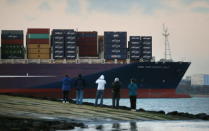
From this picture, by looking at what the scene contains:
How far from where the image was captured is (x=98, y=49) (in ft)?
275

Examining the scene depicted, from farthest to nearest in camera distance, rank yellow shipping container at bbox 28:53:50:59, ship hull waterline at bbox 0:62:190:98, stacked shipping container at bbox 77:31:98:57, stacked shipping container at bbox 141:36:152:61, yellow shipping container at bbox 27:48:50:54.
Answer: stacked shipping container at bbox 141:36:152:61 → ship hull waterline at bbox 0:62:190:98 → stacked shipping container at bbox 77:31:98:57 → yellow shipping container at bbox 28:53:50:59 → yellow shipping container at bbox 27:48:50:54

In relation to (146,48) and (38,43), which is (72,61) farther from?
(146,48)

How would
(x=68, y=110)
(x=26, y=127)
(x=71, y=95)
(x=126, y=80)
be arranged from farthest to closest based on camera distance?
(x=126, y=80)
(x=71, y=95)
(x=68, y=110)
(x=26, y=127)

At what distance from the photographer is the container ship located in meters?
81.8

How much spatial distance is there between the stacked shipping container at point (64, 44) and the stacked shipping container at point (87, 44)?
102 centimetres

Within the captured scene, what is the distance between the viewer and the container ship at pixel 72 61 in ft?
268

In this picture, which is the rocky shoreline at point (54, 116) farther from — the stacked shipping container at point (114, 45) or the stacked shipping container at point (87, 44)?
the stacked shipping container at point (87, 44)

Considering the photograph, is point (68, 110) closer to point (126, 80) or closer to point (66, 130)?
point (66, 130)

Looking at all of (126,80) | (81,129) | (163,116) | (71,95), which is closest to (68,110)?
(163,116)

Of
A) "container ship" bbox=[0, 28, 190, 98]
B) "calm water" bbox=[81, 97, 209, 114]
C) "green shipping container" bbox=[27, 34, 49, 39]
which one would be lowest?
"calm water" bbox=[81, 97, 209, 114]

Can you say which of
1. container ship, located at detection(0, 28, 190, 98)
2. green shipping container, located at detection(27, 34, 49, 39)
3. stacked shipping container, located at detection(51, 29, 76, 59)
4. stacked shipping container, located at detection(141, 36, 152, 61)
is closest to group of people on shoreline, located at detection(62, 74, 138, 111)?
container ship, located at detection(0, 28, 190, 98)

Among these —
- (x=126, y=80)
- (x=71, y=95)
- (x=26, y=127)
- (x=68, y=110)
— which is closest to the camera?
(x=26, y=127)

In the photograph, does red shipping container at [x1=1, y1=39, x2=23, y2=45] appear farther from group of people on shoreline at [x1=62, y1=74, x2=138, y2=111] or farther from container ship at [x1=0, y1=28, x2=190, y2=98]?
group of people on shoreline at [x1=62, y1=74, x2=138, y2=111]

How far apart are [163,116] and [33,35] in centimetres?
6223
